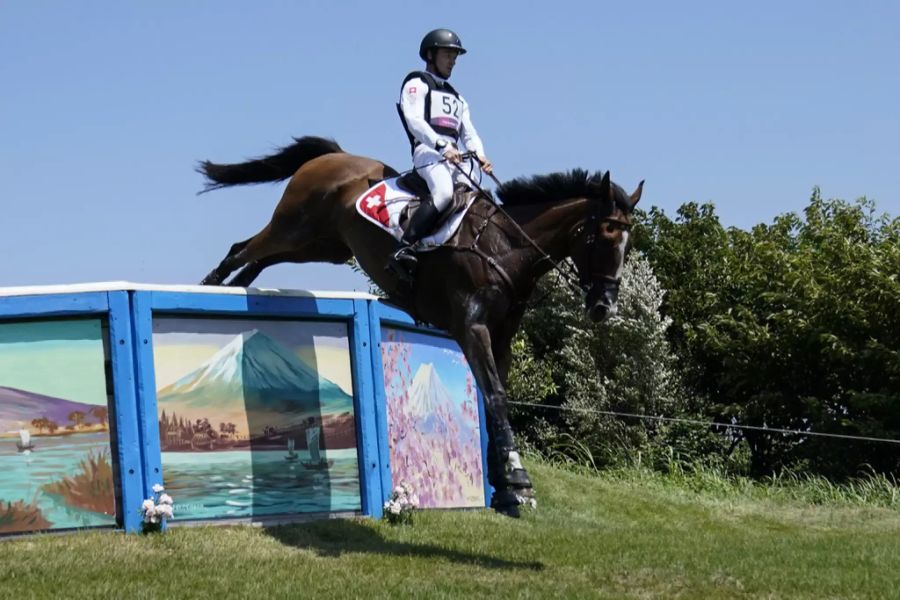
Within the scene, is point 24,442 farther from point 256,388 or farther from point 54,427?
point 256,388

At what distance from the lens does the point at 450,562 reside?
782 cm

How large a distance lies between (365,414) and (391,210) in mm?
1654

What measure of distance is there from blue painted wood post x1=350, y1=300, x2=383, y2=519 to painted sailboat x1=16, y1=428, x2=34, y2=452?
2.53m

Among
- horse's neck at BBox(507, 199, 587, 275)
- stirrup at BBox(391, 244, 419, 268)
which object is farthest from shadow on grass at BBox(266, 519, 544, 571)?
horse's neck at BBox(507, 199, 587, 275)

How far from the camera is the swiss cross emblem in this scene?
9.21 meters

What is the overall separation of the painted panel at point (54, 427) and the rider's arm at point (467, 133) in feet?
10.1

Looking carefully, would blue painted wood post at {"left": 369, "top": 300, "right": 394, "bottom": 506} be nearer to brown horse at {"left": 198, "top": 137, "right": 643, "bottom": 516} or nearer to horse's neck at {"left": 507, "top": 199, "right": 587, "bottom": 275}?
brown horse at {"left": 198, "top": 137, "right": 643, "bottom": 516}

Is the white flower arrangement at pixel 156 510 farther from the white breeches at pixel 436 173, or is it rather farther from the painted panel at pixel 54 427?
the white breeches at pixel 436 173

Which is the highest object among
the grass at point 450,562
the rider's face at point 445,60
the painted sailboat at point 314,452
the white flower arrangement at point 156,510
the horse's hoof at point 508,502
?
the rider's face at point 445,60

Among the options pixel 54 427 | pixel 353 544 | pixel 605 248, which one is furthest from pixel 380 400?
pixel 54 427

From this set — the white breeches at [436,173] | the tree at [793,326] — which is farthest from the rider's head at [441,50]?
the tree at [793,326]

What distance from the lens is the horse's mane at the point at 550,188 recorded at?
8633 millimetres

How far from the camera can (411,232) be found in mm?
8766

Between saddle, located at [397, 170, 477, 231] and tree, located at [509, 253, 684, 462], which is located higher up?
saddle, located at [397, 170, 477, 231]
